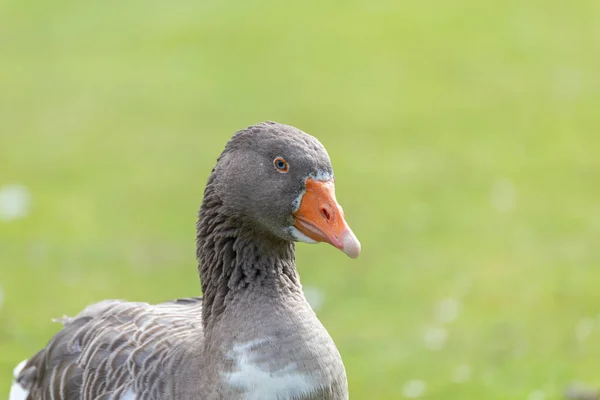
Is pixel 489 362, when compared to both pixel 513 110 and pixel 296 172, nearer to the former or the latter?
pixel 296 172

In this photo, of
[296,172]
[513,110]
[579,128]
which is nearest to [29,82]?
[513,110]

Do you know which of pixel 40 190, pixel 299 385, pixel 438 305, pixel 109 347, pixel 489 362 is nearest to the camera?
pixel 299 385

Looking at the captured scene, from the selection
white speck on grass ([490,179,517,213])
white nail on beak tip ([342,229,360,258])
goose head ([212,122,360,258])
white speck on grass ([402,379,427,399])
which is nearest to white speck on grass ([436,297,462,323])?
white speck on grass ([402,379,427,399])

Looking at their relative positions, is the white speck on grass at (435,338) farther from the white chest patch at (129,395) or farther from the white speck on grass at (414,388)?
the white chest patch at (129,395)

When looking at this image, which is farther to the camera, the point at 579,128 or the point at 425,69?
Result: the point at 425,69

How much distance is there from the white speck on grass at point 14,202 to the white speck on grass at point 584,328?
12.2 feet

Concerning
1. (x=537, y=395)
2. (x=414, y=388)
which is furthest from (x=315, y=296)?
(x=537, y=395)

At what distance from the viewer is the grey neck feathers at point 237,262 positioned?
3.30 metres

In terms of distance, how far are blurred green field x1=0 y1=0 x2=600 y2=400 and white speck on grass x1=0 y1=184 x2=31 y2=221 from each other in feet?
0.24

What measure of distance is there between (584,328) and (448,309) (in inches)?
30.7

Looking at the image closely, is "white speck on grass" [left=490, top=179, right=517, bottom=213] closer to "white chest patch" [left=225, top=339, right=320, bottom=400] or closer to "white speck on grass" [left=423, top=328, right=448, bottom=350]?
"white speck on grass" [left=423, top=328, right=448, bottom=350]

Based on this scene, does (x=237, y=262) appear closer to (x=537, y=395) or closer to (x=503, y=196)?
(x=537, y=395)

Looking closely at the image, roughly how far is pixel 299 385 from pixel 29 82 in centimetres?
591

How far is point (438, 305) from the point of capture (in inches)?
227
